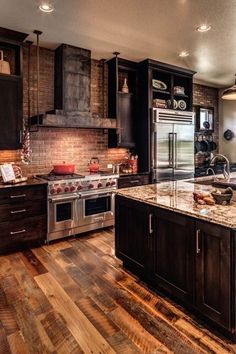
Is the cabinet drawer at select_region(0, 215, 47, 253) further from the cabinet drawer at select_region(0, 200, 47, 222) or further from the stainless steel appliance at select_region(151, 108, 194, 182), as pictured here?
the stainless steel appliance at select_region(151, 108, 194, 182)

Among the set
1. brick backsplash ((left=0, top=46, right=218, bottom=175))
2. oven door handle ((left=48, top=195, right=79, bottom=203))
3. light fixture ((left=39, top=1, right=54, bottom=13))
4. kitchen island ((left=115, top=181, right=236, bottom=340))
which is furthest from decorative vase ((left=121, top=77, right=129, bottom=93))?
kitchen island ((left=115, top=181, right=236, bottom=340))

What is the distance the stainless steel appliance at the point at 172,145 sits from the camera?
5.18 meters

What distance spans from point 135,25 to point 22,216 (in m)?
2.94

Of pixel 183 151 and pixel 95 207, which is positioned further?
pixel 183 151

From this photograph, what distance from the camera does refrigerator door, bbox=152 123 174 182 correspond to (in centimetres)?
517

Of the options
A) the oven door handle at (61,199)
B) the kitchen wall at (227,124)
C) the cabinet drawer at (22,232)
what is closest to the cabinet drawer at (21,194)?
the oven door handle at (61,199)

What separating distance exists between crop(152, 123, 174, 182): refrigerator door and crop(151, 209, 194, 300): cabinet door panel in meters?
2.81

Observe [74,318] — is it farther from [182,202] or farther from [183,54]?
[183,54]

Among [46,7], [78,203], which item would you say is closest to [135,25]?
[46,7]

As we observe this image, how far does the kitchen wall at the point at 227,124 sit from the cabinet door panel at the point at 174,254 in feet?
18.4

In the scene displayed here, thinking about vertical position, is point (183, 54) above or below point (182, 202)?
above

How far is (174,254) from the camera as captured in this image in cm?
235

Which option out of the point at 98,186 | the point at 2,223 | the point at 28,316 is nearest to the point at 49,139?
the point at 98,186

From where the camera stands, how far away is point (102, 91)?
203 inches
